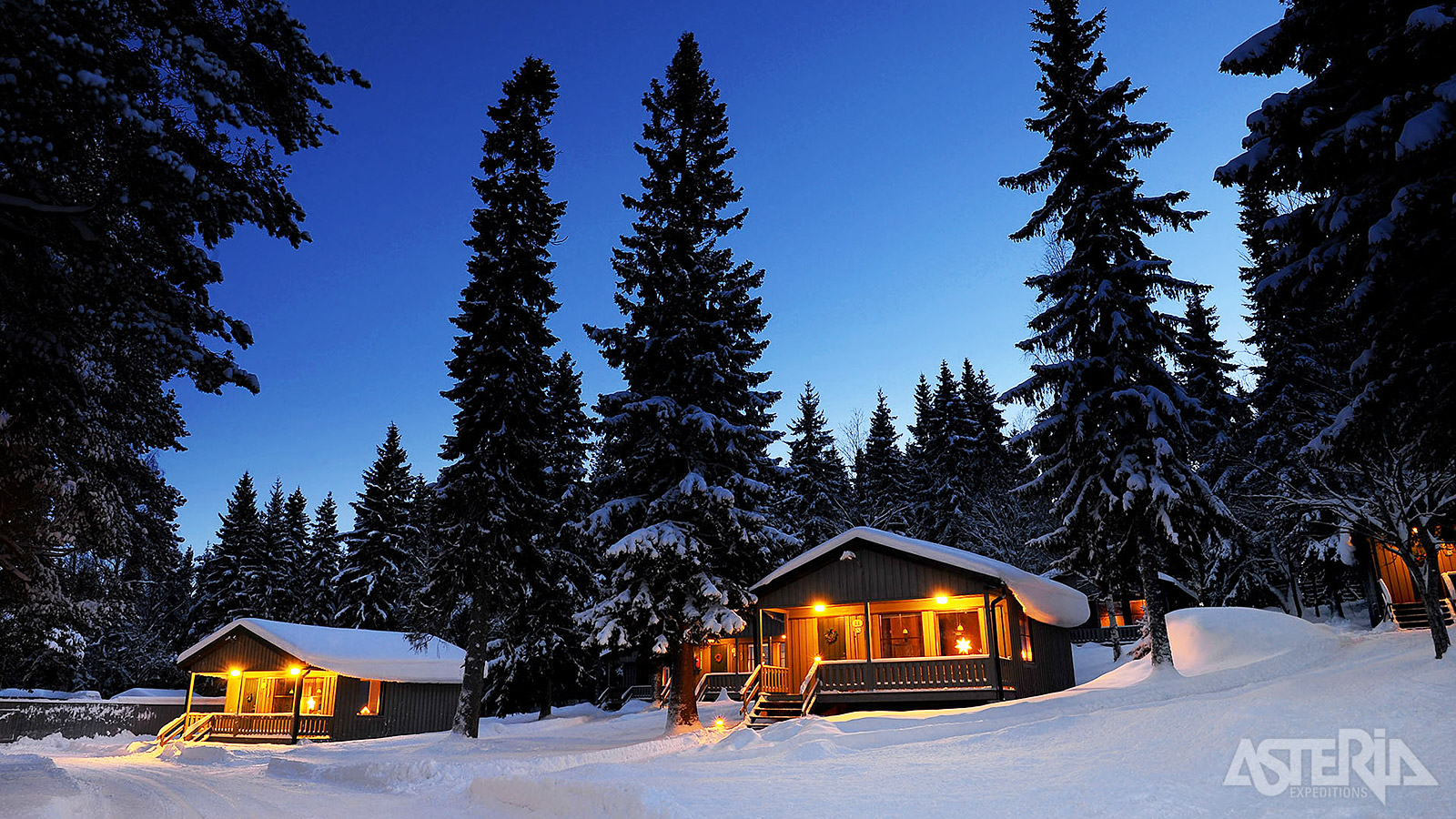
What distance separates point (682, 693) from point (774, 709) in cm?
274

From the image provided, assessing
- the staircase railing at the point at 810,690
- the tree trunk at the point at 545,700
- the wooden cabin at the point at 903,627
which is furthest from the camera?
the tree trunk at the point at 545,700

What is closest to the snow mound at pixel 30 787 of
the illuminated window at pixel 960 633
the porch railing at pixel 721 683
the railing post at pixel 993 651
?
the railing post at pixel 993 651

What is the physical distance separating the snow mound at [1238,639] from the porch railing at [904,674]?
16.1 feet

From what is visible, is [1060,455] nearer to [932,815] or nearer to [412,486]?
[932,815]

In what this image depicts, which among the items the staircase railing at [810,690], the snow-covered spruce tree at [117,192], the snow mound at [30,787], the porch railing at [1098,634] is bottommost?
the snow mound at [30,787]

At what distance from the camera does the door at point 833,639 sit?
2795 cm

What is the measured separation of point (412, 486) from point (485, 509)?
32176mm

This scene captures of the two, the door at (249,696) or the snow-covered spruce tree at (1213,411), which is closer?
the snow-covered spruce tree at (1213,411)

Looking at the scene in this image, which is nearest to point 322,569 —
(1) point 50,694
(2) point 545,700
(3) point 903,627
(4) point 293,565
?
(4) point 293,565

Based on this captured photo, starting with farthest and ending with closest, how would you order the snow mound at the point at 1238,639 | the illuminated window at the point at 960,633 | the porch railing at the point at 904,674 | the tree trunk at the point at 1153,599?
the illuminated window at the point at 960,633
the porch railing at the point at 904,674
the tree trunk at the point at 1153,599
the snow mound at the point at 1238,639

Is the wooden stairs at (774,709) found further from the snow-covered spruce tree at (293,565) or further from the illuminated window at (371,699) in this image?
the snow-covered spruce tree at (293,565)

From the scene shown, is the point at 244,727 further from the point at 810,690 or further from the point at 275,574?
the point at 810,690

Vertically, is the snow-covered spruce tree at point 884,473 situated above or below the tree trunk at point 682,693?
above

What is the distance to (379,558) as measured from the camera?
157ft
